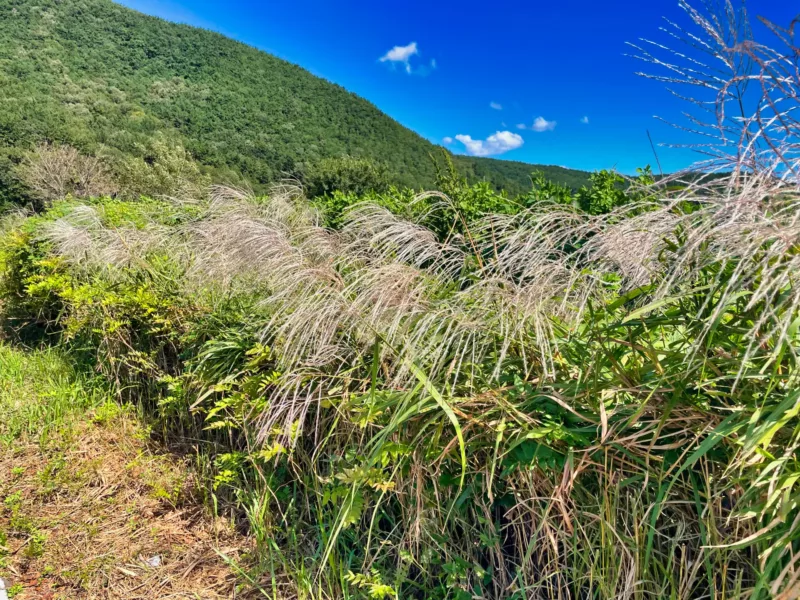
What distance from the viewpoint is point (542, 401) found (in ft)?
4.93

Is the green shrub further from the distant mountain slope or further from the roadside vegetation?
the roadside vegetation

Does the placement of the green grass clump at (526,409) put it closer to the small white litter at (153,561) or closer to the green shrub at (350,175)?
the small white litter at (153,561)

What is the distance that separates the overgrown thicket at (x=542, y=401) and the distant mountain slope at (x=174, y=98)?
22.2 metres

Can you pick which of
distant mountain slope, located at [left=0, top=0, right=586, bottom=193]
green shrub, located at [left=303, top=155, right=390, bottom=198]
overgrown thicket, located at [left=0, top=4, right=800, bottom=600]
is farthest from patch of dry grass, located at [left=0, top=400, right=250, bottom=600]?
distant mountain slope, located at [left=0, top=0, right=586, bottom=193]

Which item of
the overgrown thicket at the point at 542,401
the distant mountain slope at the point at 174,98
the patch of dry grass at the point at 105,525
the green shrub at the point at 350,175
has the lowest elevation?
the patch of dry grass at the point at 105,525

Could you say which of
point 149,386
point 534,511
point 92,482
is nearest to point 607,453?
Answer: point 534,511

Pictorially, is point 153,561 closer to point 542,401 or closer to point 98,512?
point 98,512

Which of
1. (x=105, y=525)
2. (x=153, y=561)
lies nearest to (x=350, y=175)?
(x=105, y=525)

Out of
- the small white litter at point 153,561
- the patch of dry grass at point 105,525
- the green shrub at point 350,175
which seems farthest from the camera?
the green shrub at point 350,175

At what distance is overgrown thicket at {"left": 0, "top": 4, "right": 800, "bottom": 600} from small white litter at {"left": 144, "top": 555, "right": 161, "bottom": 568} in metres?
0.39

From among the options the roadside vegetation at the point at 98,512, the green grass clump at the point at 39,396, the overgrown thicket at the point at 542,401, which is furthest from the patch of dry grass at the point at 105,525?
the overgrown thicket at the point at 542,401

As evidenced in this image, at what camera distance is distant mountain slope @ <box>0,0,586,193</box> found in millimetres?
33594

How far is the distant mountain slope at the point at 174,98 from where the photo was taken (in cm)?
3359

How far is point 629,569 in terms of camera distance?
1.34m
